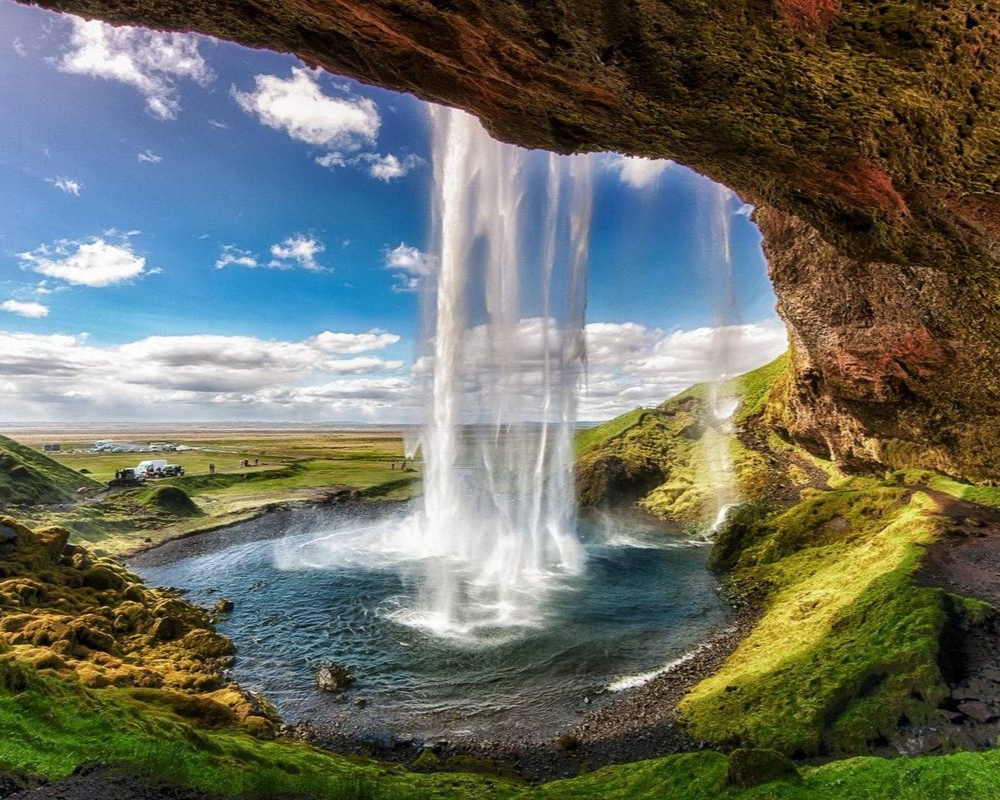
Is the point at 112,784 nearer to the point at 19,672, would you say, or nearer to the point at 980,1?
the point at 19,672

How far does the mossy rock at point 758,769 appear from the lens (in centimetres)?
1089

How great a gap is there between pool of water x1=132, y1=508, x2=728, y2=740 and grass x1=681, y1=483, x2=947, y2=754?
341 cm

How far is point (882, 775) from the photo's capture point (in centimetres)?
1092

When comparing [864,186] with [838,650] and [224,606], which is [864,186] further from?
[224,606]

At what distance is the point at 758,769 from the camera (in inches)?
431

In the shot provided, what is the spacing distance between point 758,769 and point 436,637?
1484 cm

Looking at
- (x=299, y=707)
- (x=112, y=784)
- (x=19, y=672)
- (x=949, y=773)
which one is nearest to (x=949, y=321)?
(x=949, y=773)

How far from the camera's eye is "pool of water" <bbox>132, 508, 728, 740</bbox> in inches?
695

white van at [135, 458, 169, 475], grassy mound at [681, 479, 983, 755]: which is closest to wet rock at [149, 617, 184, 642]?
grassy mound at [681, 479, 983, 755]

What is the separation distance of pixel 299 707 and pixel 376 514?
40731 millimetres

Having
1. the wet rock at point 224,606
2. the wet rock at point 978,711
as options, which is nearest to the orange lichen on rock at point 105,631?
the wet rock at point 224,606

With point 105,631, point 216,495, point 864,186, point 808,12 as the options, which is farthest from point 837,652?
point 216,495

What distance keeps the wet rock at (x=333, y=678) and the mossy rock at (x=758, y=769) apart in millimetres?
14008

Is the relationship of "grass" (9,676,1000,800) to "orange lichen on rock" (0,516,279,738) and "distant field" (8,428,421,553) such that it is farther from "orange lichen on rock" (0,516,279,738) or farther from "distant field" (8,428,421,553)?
"distant field" (8,428,421,553)
